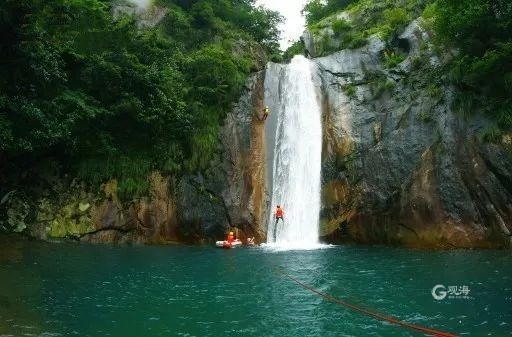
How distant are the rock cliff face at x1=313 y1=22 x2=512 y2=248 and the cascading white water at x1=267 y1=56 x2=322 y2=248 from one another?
635 millimetres

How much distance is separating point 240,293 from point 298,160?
14.0m

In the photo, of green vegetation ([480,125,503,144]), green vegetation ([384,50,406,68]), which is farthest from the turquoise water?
green vegetation ([384,50,406,68])

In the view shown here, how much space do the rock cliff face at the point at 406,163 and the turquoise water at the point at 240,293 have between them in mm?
2413

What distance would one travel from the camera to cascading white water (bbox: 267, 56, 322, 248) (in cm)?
2203

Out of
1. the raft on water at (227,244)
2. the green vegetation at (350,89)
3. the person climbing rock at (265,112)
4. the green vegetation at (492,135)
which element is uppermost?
the green vegetation at (350,89)

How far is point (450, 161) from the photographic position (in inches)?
749

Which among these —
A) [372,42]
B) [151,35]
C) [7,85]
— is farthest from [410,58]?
[7,85]

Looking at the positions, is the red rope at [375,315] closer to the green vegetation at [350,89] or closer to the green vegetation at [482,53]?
the green vegetation at [482,53]

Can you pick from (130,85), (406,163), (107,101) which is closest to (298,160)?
(406,163)

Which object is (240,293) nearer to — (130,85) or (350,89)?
(130,85)

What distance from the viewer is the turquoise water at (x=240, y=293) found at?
25.0 feet

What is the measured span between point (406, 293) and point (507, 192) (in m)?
10.1

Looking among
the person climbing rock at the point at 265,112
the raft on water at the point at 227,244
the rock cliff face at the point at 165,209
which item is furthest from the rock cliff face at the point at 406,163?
the raft on water at the point at 227,244

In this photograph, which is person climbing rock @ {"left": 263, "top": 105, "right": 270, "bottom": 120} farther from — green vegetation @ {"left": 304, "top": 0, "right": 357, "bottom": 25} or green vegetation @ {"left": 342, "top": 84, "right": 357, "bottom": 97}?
green vegetation @ {"left": 304, "top": 0, "right": 357, "bottom": 25}
